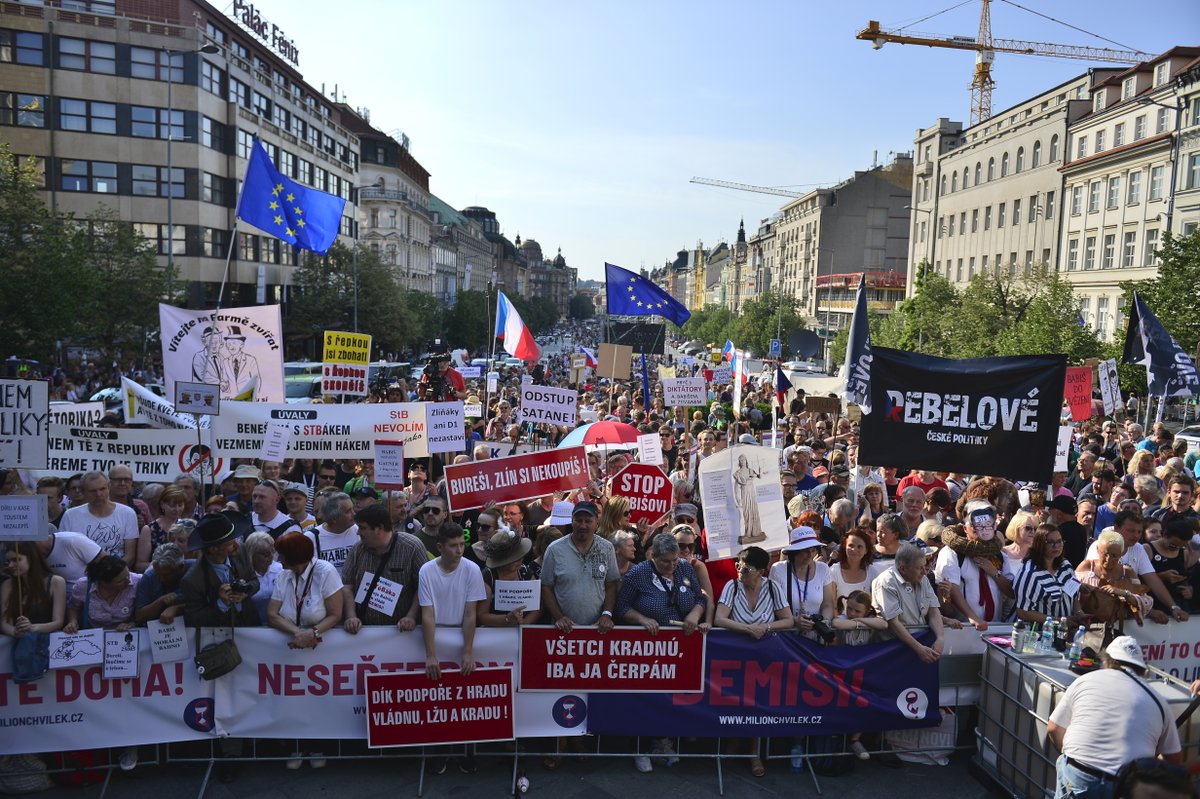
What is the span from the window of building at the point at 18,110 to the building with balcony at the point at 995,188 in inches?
1985

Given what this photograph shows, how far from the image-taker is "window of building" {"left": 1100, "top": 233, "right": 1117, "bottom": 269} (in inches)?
1802

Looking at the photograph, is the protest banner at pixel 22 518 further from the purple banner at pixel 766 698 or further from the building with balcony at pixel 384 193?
the building with balcony at pixel 384 193

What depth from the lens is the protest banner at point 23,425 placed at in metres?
6.55

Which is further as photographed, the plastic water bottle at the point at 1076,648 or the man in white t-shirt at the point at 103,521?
the man in white t-shirt at the point at 103,521

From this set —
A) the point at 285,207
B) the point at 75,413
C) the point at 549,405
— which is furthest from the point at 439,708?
the point at 285,207

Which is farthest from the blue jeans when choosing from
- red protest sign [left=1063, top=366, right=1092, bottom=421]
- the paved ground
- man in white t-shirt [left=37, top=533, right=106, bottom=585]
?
red protest sign [left=1063, top=366, right=1092, bottom=421]

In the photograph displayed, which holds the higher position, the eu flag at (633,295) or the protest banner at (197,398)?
the eu flag at (633,295)

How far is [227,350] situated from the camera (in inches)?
454

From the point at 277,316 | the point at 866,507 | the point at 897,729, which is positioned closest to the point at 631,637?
the point at 897,729

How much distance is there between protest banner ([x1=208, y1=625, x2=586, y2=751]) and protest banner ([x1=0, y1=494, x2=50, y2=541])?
4.86 feet

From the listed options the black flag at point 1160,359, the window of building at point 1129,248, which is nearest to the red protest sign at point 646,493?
the black flag at point 1160,359

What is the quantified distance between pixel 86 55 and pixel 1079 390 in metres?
43.1

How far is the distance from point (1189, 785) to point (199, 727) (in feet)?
18.6

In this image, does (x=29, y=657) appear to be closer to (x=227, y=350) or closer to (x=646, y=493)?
(x=646, y=493)
